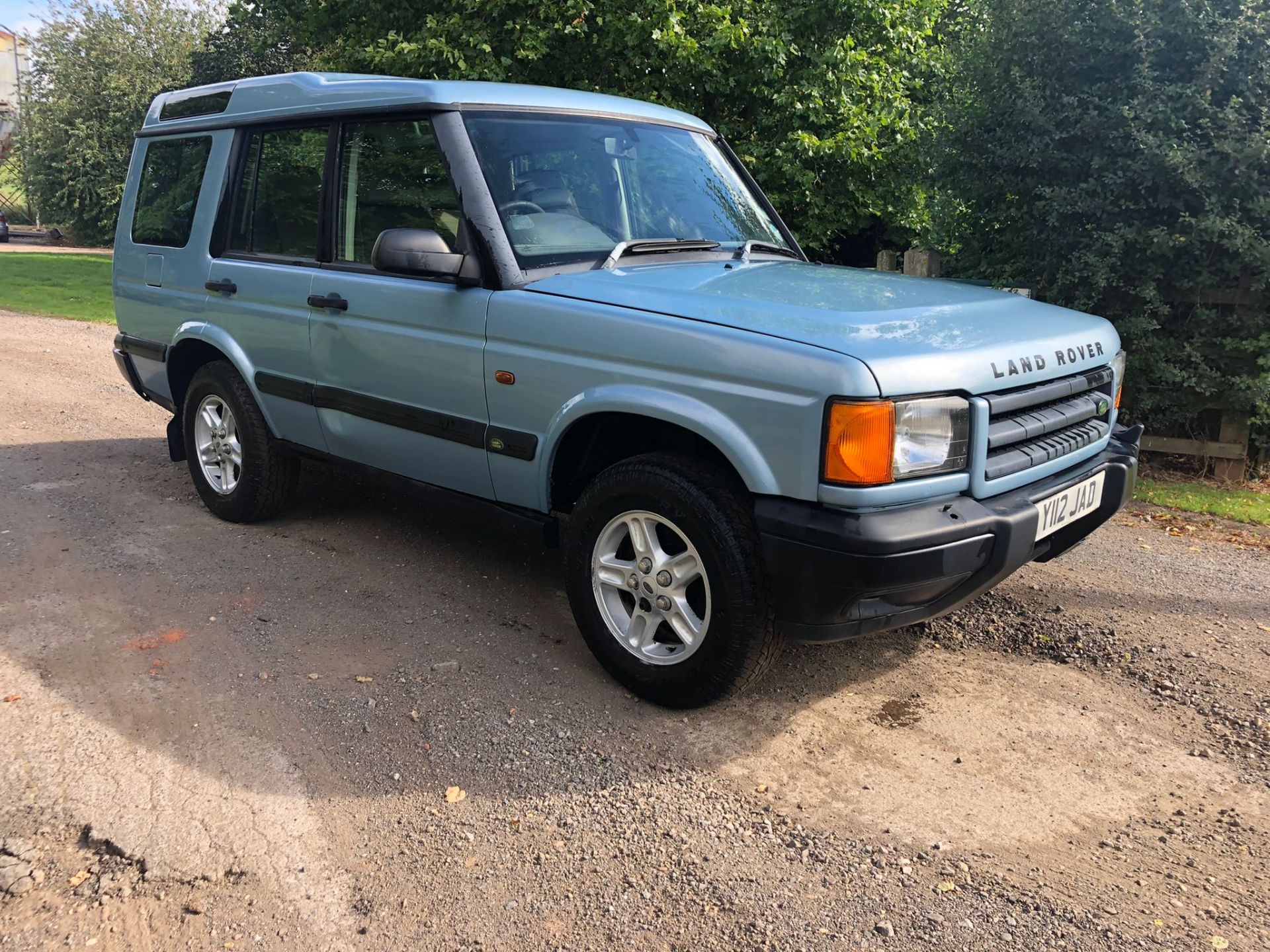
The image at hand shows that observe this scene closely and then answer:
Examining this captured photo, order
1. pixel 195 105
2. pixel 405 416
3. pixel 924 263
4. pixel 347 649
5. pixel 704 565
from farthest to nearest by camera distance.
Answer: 1. pixel 924 263
2. pixel 195 105
3. pixel 405 416
4. pixel 347 649
5. pixel 704 565

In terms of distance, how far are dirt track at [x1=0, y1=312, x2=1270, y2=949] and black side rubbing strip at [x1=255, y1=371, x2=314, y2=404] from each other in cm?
79

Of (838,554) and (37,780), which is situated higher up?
(838,554)

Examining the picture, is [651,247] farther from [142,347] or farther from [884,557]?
[142,347]

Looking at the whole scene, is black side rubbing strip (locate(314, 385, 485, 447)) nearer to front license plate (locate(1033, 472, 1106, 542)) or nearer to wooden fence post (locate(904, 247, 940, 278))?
front license plate (locate(1033, 472, 1106, 542))

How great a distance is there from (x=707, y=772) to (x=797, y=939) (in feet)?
2.52

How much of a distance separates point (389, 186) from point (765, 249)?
64.5 inches

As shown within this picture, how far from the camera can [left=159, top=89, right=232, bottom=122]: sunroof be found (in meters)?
5.32

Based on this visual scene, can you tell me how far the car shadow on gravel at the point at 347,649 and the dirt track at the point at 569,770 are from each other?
0.02 meters

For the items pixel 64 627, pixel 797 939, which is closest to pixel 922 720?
pixel 797 939

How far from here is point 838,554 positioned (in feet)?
9.61

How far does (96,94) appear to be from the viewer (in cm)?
3469

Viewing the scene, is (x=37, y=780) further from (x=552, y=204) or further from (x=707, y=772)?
(x=552, y=204)

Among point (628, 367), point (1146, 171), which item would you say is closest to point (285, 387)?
point (628, 367)

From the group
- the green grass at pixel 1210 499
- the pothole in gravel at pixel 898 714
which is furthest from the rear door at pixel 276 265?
the green grass at pixel 1210 499
